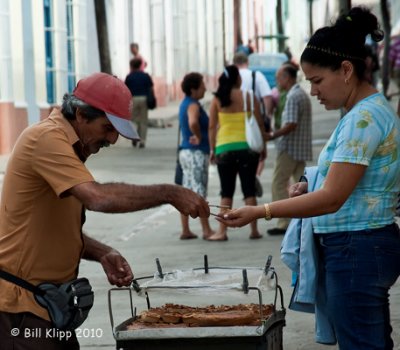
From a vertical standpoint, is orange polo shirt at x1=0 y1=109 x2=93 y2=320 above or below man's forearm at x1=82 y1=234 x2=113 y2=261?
above

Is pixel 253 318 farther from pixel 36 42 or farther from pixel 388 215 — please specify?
pixel 36 42

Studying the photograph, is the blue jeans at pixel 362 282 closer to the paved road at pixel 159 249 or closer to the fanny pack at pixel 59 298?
the paved road at pixel 159 249

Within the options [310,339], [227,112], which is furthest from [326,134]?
[310,339]

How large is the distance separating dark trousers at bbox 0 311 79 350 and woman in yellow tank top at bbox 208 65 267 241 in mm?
8549

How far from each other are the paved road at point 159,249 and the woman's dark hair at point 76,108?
2.69 ft

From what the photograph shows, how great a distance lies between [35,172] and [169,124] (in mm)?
30072

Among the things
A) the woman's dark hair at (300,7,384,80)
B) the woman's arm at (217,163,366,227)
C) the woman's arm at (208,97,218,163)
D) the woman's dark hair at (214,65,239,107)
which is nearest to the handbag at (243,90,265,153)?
the woman's dark hair at (214,65,239,107)

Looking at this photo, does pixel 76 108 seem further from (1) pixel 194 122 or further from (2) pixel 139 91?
(2) pixel 139 91

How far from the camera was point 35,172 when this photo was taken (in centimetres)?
468

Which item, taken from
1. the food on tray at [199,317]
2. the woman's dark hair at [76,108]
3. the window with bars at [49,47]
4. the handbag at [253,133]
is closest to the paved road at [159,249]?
the food on tray at [199,317]

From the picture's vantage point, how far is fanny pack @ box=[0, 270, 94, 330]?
4.69 m

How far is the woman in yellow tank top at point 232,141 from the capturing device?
43.3 ft

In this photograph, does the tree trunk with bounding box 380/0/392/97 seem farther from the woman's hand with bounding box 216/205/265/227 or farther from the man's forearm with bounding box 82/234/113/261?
the woman's hand with bounding box 216/205/265/227

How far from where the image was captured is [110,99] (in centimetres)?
471
